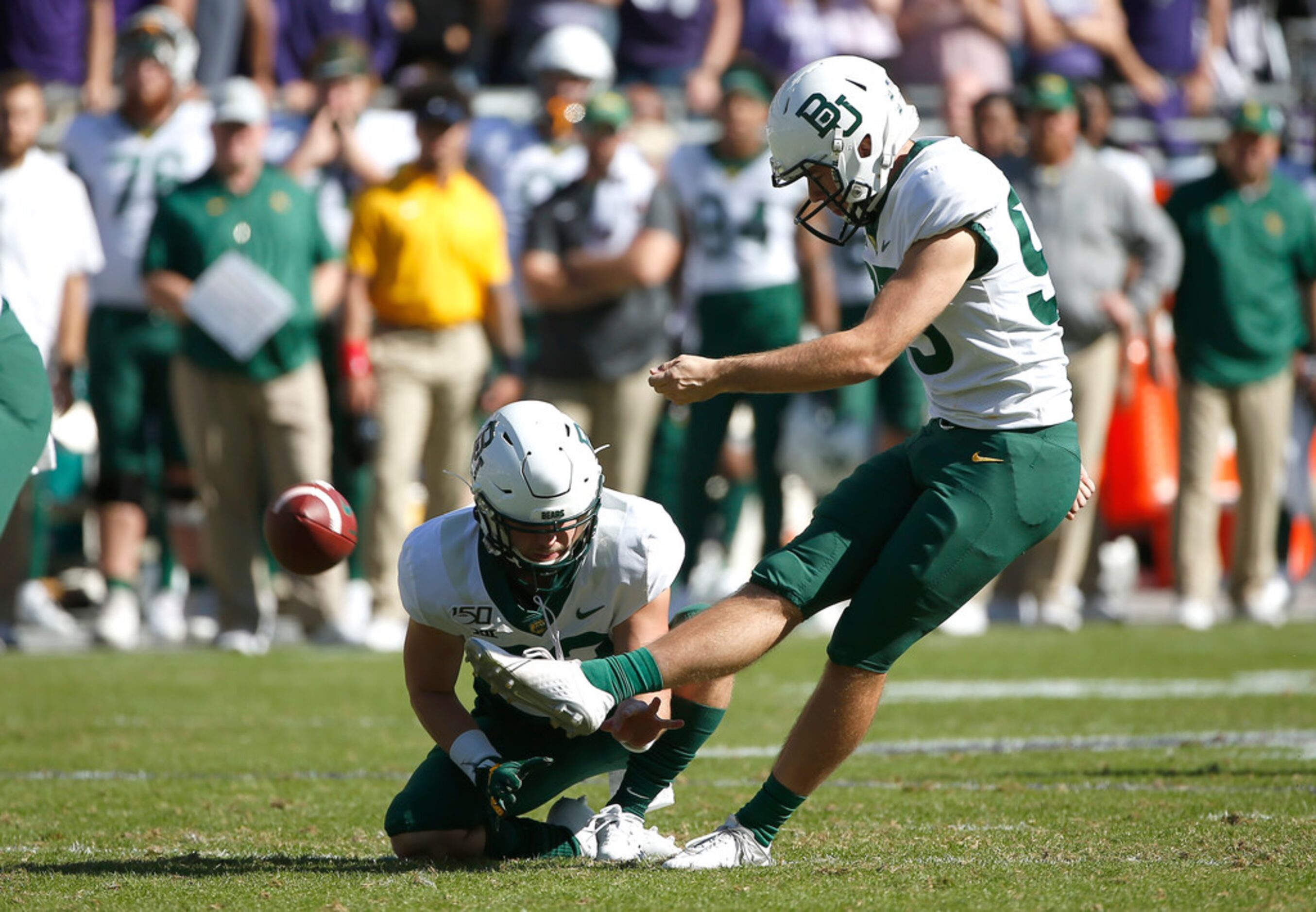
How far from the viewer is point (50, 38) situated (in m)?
10.5

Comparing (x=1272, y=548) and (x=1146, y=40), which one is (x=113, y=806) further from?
(x=1146, y=40)

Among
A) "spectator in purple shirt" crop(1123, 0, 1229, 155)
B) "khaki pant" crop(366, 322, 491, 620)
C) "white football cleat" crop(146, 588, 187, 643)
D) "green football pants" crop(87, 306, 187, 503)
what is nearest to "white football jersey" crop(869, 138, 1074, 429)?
"khaki pant" crop(366, 322, 491, 620)

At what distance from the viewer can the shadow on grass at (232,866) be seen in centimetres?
400

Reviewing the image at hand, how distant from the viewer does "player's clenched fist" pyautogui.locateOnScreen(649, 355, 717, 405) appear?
150 inches

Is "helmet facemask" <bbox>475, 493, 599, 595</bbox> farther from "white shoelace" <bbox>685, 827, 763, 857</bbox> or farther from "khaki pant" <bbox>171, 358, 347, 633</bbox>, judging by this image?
"khaki pant" <bbox>171, 358, 347, 633</bbox>

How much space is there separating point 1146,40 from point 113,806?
30.1ft

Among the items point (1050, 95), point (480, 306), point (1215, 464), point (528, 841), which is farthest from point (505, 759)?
point (1215, 464)

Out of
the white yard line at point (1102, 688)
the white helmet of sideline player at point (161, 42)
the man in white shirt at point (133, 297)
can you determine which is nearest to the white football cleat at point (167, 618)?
the man in white shirt at point (133, 297)

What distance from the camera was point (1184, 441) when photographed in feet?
31.6

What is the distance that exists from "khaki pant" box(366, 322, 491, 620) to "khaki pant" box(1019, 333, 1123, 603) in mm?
2869

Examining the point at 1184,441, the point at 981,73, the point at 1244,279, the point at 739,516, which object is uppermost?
the point at 981,73

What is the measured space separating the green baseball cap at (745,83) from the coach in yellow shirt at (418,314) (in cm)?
126

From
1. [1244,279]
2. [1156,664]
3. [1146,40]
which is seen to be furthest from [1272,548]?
[1146,40]

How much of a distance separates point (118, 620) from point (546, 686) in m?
5.62
